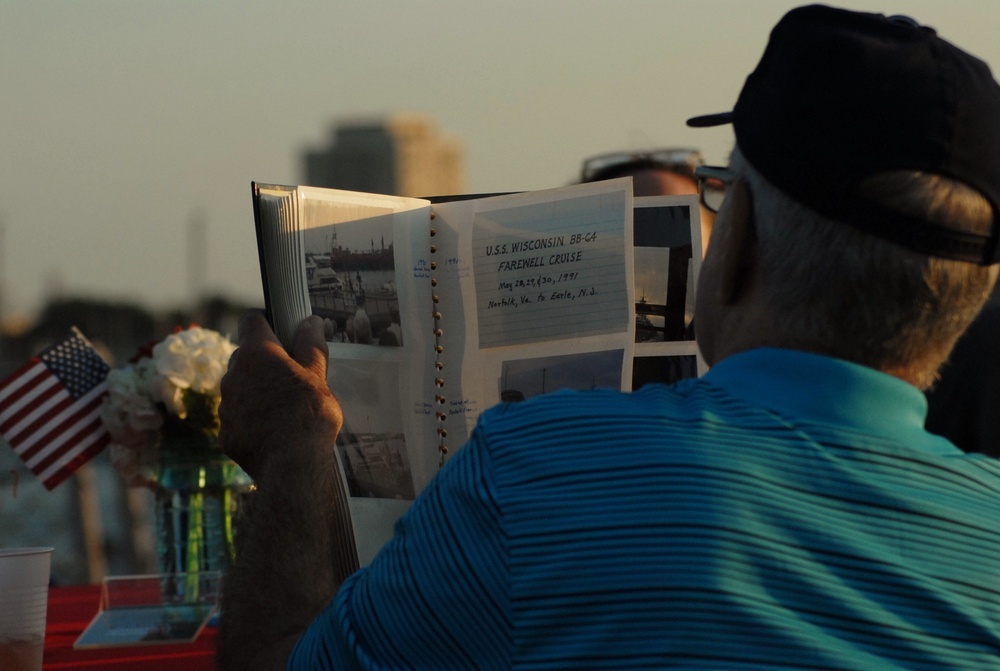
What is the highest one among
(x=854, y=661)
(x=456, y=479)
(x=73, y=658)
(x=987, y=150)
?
(x=987, y=150)

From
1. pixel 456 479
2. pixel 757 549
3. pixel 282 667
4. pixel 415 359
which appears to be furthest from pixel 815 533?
pixel 415 359

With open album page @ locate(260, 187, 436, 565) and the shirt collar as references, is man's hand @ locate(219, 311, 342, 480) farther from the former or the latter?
the shirt collar

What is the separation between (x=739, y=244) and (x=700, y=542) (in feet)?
0.88

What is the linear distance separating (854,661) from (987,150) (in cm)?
42

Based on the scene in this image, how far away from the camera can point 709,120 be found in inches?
47.6

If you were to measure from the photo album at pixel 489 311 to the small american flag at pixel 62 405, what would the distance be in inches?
40.9

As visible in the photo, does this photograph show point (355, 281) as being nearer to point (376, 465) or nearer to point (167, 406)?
point (376, 465)

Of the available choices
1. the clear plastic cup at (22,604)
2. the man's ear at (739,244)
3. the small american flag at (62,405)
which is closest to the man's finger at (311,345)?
the clear plastic cup at (22,604)

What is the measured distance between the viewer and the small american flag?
228 cm

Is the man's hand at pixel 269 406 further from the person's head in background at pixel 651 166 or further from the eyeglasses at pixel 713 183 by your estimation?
the person's head in background at pixel 651 166

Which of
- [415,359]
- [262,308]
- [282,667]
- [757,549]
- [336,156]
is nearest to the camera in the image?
[757,549]

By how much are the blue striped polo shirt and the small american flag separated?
152 cm

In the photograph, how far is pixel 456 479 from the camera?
89 centimetres

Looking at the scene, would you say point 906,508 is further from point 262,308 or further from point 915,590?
point 262,308
